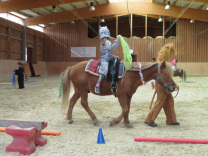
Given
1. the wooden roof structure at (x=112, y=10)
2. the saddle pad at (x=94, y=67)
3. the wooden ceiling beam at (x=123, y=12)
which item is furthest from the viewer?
the wooden ceiling beam at (x=123, y=12)

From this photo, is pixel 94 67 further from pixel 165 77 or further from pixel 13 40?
pixel 13 40

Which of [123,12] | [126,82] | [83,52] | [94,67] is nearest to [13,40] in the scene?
[83,52]

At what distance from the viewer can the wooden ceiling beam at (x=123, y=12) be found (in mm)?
22875

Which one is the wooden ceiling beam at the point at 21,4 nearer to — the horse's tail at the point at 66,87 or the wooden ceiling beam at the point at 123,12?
the wooden ceiling beam at the point at 123,12

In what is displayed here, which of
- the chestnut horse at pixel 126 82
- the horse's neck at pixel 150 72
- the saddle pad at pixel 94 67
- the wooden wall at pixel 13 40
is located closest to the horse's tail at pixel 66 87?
the chestnut horse at pixel 126 82

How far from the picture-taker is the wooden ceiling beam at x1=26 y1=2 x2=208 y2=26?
2288 centimetres

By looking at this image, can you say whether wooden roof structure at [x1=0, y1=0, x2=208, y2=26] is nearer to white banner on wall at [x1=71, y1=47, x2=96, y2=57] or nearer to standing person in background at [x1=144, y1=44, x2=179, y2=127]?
white banner on wall at [x1=71, y1=47, x2=96, y2=57]

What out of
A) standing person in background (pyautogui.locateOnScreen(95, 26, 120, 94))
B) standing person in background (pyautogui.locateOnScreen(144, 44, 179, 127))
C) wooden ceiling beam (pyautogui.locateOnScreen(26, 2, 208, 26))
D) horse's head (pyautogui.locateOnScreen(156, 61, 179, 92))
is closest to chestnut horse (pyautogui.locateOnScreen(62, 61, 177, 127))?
horse's head (pyautogui.locateOnScreen(156, 61, 179, 92))

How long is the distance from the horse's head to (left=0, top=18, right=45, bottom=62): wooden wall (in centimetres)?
1689

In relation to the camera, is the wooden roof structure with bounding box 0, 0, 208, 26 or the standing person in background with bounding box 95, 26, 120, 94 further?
the wooden roof structure with bounding box 0, 0, 208, 26

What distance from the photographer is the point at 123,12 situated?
2400 cm

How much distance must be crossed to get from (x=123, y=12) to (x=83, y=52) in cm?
626

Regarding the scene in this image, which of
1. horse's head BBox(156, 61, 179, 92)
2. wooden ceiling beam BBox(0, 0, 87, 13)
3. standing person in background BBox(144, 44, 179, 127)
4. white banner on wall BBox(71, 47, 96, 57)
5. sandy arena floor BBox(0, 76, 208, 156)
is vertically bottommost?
sandy arena floor BBox(0, 76, 208, 156)

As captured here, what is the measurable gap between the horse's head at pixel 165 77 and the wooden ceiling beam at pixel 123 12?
1992 cm
